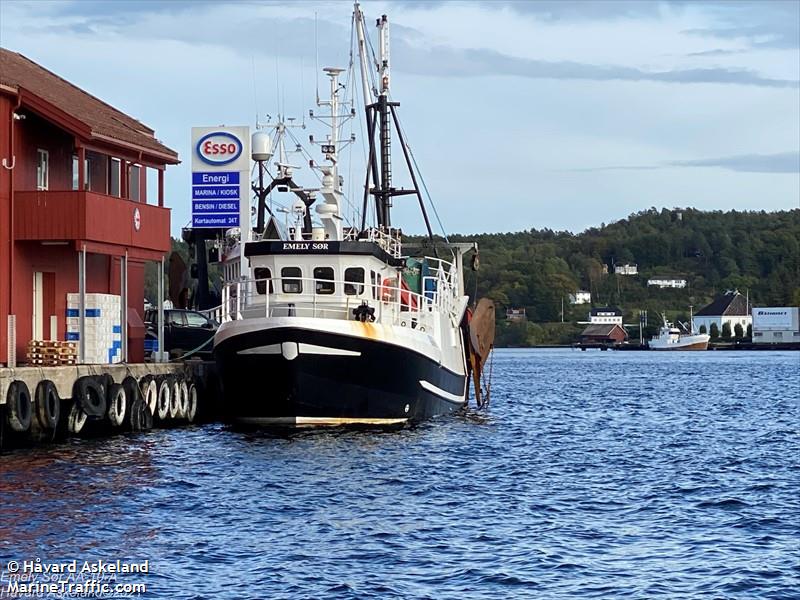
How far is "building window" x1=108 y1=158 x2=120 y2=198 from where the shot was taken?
42.2 metres

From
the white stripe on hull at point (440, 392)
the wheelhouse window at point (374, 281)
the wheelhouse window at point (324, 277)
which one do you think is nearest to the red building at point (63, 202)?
the wheelhouse window at point (324, 277)

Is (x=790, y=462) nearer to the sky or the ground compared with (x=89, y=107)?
nearer to the ground

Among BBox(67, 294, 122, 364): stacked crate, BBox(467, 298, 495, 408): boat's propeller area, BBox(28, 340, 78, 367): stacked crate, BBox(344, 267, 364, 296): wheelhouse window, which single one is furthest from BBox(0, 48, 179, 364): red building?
BBox(467, 298, 495, 408): boat's propeller area

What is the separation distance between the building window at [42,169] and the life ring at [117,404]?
23.1 ft

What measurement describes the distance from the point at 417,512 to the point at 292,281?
46.2 feet

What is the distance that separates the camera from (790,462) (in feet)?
104

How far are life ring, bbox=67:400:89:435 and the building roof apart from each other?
7.94 metres

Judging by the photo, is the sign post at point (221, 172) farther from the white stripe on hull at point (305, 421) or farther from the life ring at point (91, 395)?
the life ring at point (91, 395)

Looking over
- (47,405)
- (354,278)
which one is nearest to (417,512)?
(47,405)

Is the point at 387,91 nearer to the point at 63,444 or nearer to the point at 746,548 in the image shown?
the point at 63,444

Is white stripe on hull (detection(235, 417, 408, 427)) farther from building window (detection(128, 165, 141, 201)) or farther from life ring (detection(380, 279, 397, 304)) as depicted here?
building window (detection(128, 165, 141, 201))

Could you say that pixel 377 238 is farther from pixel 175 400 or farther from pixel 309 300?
pixel 175 400

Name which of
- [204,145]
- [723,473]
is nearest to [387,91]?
[204,145]

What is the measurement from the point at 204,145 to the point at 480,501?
26506 mm
